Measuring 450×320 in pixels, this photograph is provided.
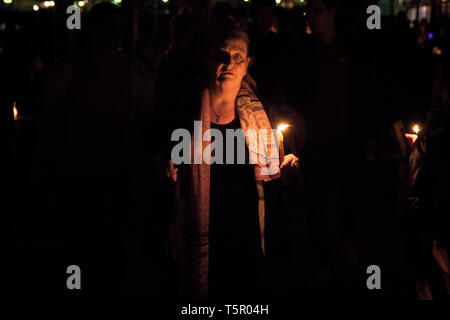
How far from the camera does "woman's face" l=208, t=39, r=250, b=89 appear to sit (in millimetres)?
3297

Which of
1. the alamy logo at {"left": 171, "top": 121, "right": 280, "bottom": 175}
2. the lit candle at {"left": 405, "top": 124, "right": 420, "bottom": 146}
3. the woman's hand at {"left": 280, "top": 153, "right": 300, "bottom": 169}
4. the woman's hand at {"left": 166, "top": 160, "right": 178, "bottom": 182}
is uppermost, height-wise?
the lit candle at {"left": 405, "top": 124, "right": 420, "bottom": 146}

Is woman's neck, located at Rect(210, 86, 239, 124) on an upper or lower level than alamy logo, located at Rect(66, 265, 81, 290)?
upper

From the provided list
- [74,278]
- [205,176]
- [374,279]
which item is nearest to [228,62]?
[205,176]

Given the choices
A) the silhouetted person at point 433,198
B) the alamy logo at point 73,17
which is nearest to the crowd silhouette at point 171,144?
the silhouetted person at point 433,198

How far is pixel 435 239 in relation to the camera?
3.40m

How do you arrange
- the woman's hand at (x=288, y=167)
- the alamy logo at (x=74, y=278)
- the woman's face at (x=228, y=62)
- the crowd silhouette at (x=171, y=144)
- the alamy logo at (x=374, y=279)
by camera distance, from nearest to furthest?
the woman's face at (x=228, y=62) → the woman's hand at (x=288, y=167) → the crowd silhouette at (x=171, y=144) → the alamy logo at (x=74, y=278) → the alamy logo at (x=374, y=279)

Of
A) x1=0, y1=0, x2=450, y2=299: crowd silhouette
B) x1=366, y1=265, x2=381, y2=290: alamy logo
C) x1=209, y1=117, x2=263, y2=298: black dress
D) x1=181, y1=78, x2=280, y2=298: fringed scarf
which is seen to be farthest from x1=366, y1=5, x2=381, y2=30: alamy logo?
x1=209, y1=117, x2=263, y2=298: black dress

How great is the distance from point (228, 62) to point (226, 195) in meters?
0.80

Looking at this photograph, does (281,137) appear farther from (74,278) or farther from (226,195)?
(74,278)

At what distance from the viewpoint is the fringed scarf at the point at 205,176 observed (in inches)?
130

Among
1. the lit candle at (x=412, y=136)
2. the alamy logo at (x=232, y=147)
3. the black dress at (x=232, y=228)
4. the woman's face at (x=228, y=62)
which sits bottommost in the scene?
the black dress at (x=232, y=228)

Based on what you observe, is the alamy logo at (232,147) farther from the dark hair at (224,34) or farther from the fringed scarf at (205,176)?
the dark hair at (224,34)

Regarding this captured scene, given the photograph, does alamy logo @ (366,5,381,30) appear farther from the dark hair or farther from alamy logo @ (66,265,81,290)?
alamy logo @ (66,265,81,290)
